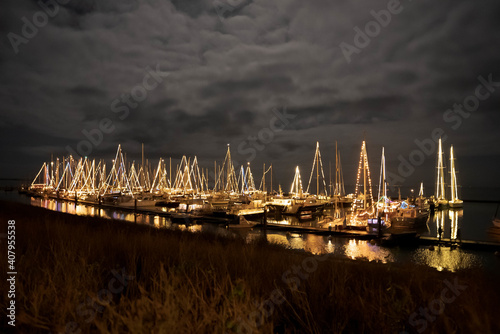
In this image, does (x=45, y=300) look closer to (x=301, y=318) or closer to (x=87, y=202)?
(x=301, y=318)

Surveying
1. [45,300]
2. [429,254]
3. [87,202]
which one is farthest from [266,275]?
[87,202]

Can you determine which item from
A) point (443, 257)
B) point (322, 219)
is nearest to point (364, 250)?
point (443, 257)

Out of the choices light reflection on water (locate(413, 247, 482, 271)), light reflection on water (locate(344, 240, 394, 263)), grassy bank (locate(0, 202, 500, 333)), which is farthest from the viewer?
light reflection on water (locate(344, 240, 394, 263))

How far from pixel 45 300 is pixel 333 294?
14.3ft

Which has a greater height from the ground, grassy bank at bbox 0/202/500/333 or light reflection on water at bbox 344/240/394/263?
grassy bank at bbox 0/202/500/333

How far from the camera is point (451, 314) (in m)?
4.58

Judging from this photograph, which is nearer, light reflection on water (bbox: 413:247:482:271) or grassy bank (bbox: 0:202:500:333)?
grassy bank (bbox: 0:202:500:333)

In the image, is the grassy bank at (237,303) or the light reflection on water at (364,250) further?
the light reflection on water at (364,250)

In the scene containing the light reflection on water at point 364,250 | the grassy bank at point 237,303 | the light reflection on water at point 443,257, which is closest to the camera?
the grassy bank at point 237,303

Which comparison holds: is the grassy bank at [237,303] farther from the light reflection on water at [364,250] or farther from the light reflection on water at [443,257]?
the light reflection on water at [364,250]

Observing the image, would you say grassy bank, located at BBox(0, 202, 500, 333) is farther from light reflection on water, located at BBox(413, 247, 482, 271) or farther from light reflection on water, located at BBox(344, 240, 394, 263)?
light reflection on water, located at BBox(344, 240, 394, 263)

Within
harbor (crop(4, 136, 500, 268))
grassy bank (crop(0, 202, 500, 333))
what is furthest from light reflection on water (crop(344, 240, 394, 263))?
grassy bank (crop(0, 202, 500, 333))

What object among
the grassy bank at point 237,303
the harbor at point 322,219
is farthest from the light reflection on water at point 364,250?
the grassy bank at point 237,303

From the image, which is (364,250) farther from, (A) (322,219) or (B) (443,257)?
(A) (322,219)
